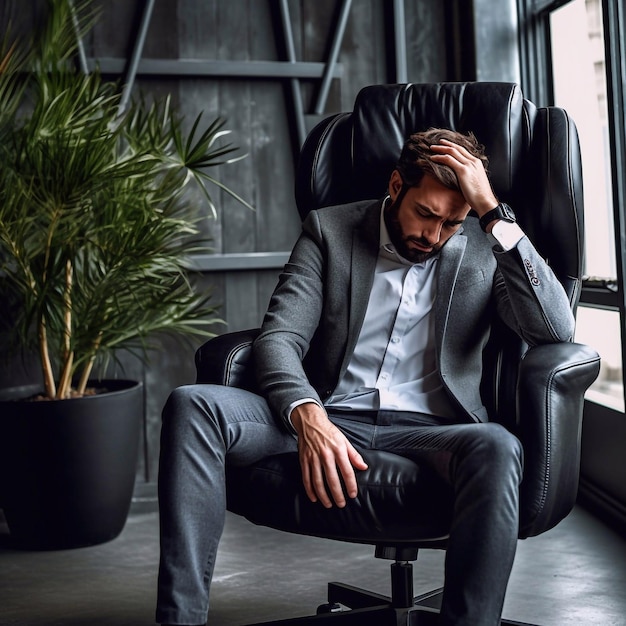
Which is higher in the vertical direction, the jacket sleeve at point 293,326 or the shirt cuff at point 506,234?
the shirt cuff at point 506,234

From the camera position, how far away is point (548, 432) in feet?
5.51

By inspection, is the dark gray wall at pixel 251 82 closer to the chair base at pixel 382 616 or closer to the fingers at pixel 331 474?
the chair base at pixel 382 616

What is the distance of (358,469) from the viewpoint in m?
1.69

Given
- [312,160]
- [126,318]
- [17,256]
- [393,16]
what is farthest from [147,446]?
[393,16]

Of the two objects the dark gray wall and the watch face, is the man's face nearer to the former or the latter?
the watch face

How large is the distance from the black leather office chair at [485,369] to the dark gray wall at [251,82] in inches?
46.3

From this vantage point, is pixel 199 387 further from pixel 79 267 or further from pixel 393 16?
pixel 393 16

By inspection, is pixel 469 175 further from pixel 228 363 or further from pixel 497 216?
pixel 228 363

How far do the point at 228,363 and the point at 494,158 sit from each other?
77 centimetres

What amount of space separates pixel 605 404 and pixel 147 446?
162 centimetres

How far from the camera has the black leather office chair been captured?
5.48 ft

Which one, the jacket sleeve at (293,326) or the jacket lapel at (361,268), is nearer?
the jacket sleeve at (293,326)

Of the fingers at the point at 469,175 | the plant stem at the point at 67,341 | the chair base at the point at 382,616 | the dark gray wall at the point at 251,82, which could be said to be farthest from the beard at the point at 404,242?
the dark gray wall at the point at 251,82

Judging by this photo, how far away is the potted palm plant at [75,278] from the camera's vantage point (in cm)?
281
